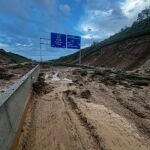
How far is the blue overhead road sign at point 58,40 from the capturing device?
5544cm

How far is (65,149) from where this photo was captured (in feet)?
16.4

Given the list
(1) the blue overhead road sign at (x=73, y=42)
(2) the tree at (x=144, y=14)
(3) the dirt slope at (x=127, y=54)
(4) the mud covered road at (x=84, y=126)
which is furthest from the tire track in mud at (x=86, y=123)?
(2) the tree at (x=144, y=14)

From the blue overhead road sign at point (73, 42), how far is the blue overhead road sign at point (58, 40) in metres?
1.12

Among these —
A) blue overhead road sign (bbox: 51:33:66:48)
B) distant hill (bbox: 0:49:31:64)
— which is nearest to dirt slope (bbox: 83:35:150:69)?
blue overhead road sign (bbox: 51:33:66:48)

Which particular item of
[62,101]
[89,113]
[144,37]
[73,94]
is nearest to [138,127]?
[89,113]

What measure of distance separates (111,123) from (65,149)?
195cm

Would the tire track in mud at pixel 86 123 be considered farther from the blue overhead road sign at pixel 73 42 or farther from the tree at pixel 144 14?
the tree at pixel 144 14

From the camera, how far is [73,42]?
56.9 m

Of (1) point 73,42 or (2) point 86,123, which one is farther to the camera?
(1) point 73,42

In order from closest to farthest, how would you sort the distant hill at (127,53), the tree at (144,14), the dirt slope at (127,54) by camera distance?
1. the dirt slope at (127,54)
2. the distant hill at (127,53)
3. the tree at (144,14)

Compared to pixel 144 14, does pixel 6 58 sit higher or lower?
lower

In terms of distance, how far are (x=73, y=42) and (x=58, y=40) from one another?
132 inches

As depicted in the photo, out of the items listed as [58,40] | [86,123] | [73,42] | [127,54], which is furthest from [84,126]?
[73,42]

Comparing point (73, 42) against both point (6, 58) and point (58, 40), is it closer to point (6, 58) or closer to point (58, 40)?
point (58, 40)
